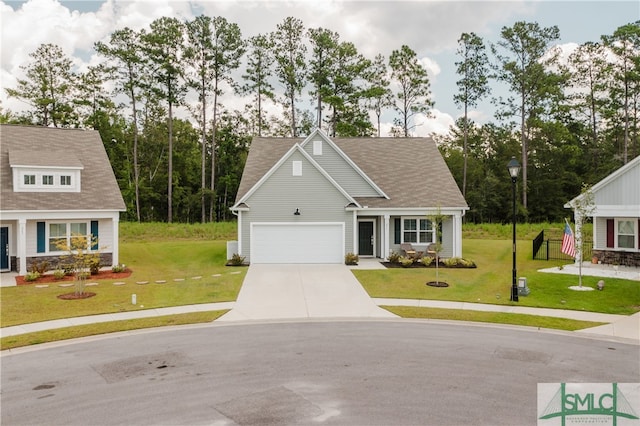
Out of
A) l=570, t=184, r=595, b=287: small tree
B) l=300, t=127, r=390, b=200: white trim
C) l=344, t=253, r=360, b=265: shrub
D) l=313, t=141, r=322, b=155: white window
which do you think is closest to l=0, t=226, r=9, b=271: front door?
l=300, t=127, r=390, b=200: white trim

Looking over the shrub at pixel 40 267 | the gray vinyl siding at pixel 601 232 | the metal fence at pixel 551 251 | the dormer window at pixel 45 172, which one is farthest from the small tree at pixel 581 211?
the dormer window at pixel 45 172

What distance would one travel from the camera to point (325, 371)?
945cm

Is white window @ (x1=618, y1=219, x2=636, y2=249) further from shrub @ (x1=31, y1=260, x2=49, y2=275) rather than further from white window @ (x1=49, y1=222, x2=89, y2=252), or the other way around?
shrub @ (x1=31, y1=260, x2=49, y2=275)

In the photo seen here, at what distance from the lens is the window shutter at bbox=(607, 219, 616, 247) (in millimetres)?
23156

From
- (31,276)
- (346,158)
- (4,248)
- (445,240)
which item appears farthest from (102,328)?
(445,240)

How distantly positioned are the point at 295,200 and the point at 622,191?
1610cm

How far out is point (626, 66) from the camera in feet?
142

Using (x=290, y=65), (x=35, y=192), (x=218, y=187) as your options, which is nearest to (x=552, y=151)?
(x=290, y=65)

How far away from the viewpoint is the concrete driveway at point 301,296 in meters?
14.7

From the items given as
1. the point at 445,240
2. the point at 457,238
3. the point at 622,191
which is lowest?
the point at 445,240

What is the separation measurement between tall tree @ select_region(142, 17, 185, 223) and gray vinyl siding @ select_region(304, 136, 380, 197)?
2029cm

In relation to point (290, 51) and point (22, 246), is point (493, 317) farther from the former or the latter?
point (290, 51)

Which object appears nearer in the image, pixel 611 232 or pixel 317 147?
pixel 611 232

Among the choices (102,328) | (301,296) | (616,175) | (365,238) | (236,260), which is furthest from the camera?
(365,238)
